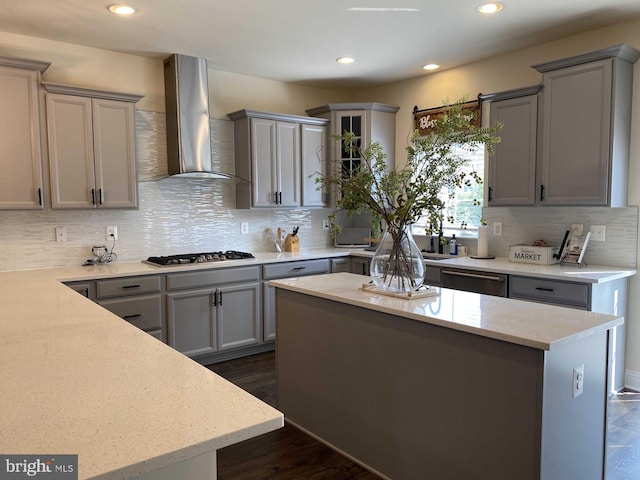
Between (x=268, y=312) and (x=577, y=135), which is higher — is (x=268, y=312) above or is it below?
below

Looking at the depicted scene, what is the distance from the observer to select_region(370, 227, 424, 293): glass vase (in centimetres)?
248

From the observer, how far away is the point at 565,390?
1794 millimetres

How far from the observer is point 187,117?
416cm

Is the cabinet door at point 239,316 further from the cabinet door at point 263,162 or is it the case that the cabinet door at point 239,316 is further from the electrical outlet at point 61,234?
the electrical outlet at point 61,234

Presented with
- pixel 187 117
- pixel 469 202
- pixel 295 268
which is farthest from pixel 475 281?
pixel 187 117

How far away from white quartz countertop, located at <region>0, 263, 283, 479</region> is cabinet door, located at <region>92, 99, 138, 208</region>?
2.09 metres

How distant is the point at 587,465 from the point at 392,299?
105 centimetres

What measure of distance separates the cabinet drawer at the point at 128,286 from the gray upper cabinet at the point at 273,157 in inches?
49.5

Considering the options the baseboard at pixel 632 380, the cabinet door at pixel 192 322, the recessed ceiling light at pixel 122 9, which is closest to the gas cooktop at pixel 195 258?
the cabinet door at pixel 192 322

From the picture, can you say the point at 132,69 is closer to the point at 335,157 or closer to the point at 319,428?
the point at 335,157

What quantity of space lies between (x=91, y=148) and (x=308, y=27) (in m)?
1.87

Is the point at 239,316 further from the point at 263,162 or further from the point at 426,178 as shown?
the point at 426,178

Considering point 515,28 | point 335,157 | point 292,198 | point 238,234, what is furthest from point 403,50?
point 238,234

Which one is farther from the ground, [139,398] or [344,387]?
[139,398]
